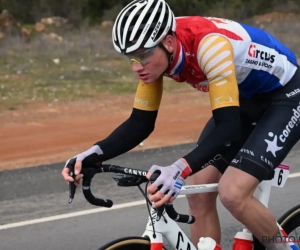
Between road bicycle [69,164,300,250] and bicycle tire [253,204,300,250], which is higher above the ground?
road bicycle [69,164,300,250]

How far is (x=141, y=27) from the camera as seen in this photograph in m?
3.65

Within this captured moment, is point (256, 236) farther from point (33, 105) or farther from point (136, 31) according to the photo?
point (33, 105)

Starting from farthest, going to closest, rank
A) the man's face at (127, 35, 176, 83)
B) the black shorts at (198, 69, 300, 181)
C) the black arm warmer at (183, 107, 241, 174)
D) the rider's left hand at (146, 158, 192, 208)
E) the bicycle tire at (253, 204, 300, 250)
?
the bicycle tire at (253, 204, 300, 250) → the black shorts at (198, 69, 300, 181) → the man's face at (127, 35, 176, 83) → the black arm warmer at (183, 107, 241, 174) → the rider's left hand at (146, 158, 192, 208)

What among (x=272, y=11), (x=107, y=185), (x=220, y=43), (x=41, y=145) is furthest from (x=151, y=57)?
(x=272, y=11)

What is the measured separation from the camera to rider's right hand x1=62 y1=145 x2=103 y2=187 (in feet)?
12.8

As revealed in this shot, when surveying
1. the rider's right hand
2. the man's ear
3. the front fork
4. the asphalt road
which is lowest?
the asphalt road

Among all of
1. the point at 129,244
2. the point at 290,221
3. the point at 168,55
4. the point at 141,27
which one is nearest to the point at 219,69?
the point at 168,55

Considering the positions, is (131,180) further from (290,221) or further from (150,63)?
(290,221)

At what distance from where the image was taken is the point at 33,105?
42.0ft

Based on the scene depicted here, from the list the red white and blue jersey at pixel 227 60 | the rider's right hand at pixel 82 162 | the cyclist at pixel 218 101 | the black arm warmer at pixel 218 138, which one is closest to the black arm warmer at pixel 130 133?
the cyclist at pixel 218 101

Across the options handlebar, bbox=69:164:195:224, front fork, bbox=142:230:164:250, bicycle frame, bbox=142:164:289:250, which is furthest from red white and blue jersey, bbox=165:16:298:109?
front fork, bbox=142:230:164:250

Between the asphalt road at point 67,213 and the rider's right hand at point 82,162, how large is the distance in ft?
6.56

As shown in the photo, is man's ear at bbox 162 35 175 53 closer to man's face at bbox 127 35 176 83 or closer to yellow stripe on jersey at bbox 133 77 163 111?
man's face at bbox 127 35 176 83

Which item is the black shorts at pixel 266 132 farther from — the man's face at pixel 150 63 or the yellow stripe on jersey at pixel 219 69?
the man's face at pixel 150 63
